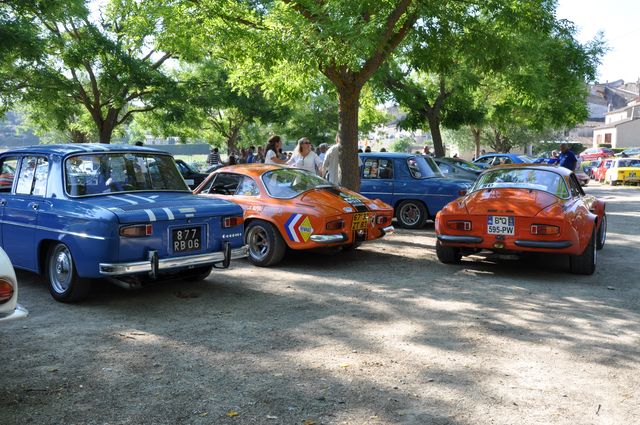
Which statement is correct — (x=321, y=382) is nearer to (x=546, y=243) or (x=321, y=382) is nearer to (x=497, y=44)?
(x=546, y=243)

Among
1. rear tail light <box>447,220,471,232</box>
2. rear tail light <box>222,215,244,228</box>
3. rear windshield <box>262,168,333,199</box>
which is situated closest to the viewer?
rear tail light <box>222,215,244,228</box>

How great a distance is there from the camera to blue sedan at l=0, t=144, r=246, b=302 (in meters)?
6.00

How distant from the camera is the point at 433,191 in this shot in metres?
12.8

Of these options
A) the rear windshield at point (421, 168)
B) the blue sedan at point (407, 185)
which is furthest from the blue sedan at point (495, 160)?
the blue sedan at point (407, 185)

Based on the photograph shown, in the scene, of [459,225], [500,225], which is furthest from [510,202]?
[459,225]

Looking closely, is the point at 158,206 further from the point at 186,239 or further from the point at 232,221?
the point at 232,221

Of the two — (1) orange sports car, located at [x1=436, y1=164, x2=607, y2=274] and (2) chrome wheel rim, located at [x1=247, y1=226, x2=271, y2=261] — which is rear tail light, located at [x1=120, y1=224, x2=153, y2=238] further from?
(1) orange sports car, located at [x1=436, y1=164, x2=607, y2=274]

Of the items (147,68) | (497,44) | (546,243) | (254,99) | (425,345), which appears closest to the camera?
(425,345)

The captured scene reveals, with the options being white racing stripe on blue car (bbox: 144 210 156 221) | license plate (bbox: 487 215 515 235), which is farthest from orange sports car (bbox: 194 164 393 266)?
white racing stripe on blue car (bbox: 144 210 156 221)

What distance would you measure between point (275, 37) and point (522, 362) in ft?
25.3

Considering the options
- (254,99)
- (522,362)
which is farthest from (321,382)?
(254,99)

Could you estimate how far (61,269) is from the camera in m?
6.46

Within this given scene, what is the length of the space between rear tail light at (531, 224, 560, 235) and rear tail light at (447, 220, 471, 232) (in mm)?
831

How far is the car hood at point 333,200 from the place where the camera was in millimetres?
8531
